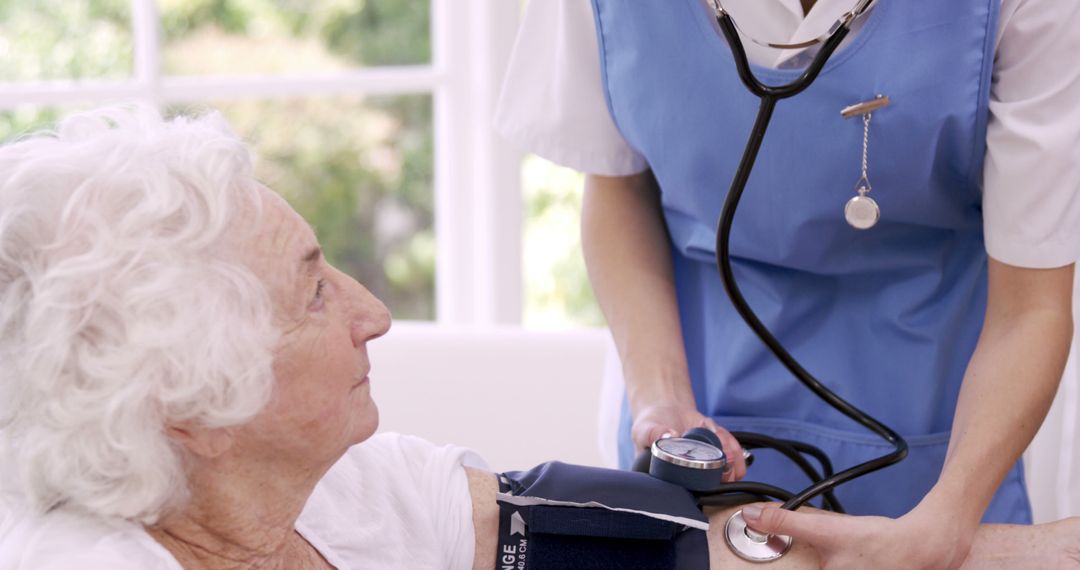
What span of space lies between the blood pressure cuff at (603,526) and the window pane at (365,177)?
10.9 ft

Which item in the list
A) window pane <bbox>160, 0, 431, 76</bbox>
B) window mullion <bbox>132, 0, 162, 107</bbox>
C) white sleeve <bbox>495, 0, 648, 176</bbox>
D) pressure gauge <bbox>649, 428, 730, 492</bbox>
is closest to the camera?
pressure gauge <bbox>649, 428, 730, 492</bbox>

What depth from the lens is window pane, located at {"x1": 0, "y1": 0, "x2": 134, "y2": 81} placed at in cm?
328

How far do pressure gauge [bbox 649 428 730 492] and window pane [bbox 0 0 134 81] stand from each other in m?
2.51

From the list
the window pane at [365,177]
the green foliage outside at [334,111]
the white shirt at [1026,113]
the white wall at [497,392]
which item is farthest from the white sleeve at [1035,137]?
the window pane at [365,177]

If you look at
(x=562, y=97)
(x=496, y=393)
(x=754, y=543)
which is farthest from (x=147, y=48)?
(x=754, y=543)

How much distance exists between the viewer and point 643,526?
1.27m

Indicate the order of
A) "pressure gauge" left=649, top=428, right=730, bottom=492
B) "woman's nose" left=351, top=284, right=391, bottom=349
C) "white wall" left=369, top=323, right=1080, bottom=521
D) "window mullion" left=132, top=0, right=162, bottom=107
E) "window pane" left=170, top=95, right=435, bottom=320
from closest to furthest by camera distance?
"woman's nose" left=351, top=284, right=391, bottom=349 → "pressure gauge" left=649, top=428, right=730, bottom=492 → "white wall" left=369, top=323, right=1080, bottom=521 → "window mullion" left=132, top=0, right=162, bottom=107 → "window pane" left=170, top=95, right=435, bottom=320

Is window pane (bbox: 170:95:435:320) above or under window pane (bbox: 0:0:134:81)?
under

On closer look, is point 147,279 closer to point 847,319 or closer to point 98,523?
point 98,523

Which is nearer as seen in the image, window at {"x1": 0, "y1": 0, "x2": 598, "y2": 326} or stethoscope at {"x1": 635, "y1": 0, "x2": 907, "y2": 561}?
stethoscope at {"x1": 635, "y1": 0, "x2": 907, "y2": 561}

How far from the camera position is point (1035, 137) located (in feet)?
3.95

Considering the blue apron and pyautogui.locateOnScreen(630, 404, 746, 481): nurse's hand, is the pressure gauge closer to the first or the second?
pyautogui.locateOnScreen(630, 404, 746, 481): nurse's hand

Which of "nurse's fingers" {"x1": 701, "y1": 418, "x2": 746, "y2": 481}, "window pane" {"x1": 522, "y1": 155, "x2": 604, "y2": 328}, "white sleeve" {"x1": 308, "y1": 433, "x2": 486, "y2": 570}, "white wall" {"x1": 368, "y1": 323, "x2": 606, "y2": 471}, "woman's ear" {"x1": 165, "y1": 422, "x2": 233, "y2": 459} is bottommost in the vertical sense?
"window pane" {"x1": 522, "y1": 155, "x2": 604, "y2": 328}

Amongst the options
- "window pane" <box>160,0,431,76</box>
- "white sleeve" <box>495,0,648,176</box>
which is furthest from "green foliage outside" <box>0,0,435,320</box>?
"white sleeve" <box>495,0,648,176</box>
